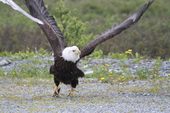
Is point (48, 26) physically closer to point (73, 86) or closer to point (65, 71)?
point (65, 71)

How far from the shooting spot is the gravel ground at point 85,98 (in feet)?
38.9

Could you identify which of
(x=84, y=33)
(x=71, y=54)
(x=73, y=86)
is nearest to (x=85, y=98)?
(x=73, y=86)

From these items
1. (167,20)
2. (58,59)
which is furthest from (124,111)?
(167,20)

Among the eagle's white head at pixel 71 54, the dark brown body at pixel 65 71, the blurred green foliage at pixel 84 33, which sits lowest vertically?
the dark brown body at pixel 65 71

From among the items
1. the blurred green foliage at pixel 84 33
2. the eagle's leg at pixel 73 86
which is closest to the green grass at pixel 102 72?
the eagle's leg at pixel 73 86

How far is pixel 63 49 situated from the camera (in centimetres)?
1334

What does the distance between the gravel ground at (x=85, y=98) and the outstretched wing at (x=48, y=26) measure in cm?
90

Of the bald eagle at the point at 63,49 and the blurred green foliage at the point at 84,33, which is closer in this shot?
the bald eagle at the point at 63,49

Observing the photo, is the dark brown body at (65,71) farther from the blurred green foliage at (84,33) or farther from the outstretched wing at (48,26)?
the blurred green foliage at (84,33)

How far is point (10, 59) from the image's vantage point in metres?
20.3

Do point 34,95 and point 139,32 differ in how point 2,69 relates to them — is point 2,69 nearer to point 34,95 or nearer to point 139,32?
point 34,95

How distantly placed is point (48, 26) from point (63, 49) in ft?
1.64

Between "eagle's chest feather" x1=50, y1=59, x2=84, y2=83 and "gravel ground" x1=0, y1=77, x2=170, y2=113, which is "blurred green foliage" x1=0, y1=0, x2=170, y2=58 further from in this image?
"eagle's chest feather" x1=50, y1=59, x2=84, y2=83

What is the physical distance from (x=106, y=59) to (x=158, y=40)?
446 cm
